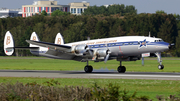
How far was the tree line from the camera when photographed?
115312mm

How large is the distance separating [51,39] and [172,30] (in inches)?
1887

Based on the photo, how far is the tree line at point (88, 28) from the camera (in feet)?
378

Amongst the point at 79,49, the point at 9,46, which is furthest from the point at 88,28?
the point at 79,49

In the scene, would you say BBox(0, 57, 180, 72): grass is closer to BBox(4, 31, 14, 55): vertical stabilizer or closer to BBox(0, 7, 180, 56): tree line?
BBox(4, 31, 14, 55): vertical stabilizer

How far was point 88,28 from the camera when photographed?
127 metres

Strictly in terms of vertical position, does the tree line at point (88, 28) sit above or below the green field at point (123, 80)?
above

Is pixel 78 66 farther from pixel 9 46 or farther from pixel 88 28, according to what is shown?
pixel 88 28

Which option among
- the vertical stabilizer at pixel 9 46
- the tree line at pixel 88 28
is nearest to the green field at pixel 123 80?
the vertical stabilizer at pixel 9 46

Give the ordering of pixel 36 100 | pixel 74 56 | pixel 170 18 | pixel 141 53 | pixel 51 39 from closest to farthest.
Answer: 1. pixel 36 100
2. pixel 141 53
3. pixel 74 56
4. pixel 51 39
5. pixel 170 18

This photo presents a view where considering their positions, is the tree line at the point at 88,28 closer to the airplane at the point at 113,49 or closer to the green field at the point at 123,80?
the green field at the point at 123,80

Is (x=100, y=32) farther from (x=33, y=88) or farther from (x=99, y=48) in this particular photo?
(x=33, y=88)

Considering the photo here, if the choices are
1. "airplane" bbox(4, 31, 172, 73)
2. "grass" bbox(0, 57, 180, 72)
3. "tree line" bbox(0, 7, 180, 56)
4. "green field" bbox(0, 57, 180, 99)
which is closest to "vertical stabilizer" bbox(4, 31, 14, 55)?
"airplane" bbox(4, 31, 172, 73)

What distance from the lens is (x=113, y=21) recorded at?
134m

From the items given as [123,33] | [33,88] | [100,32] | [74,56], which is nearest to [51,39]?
[100,32]
